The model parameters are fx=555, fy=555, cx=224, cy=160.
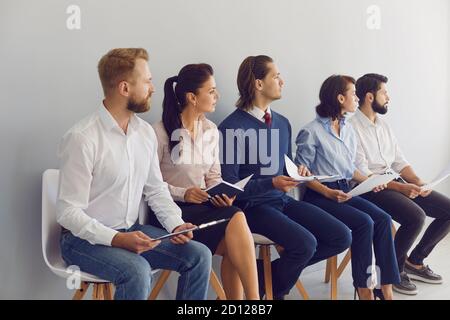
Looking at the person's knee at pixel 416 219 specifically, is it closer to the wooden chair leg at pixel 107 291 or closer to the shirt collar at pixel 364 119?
the shirt collar at pixel 364 119

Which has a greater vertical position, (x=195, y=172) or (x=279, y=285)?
(x=195, y=172)

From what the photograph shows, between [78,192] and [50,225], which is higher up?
[78,192]

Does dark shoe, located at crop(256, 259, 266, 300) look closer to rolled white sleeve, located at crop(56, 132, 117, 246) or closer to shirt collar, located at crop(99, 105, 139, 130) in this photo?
rolled white sleeve, located at crop(56, 132, 117, 246)

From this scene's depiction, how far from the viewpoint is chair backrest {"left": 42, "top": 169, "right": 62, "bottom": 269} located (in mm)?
2068

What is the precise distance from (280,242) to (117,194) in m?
0.77

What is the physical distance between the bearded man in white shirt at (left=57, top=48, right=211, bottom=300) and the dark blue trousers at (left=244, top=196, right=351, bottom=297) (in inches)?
18.2

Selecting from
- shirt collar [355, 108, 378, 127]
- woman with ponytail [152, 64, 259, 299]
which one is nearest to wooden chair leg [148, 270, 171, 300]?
woman with ponytail [152, 64, 259, 299]

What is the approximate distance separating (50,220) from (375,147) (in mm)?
1988

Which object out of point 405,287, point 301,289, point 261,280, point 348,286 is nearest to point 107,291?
point 261,280

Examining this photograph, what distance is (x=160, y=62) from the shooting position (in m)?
2.64

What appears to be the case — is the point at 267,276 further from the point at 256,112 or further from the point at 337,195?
the point at 256,112

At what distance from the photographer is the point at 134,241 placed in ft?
6.20
